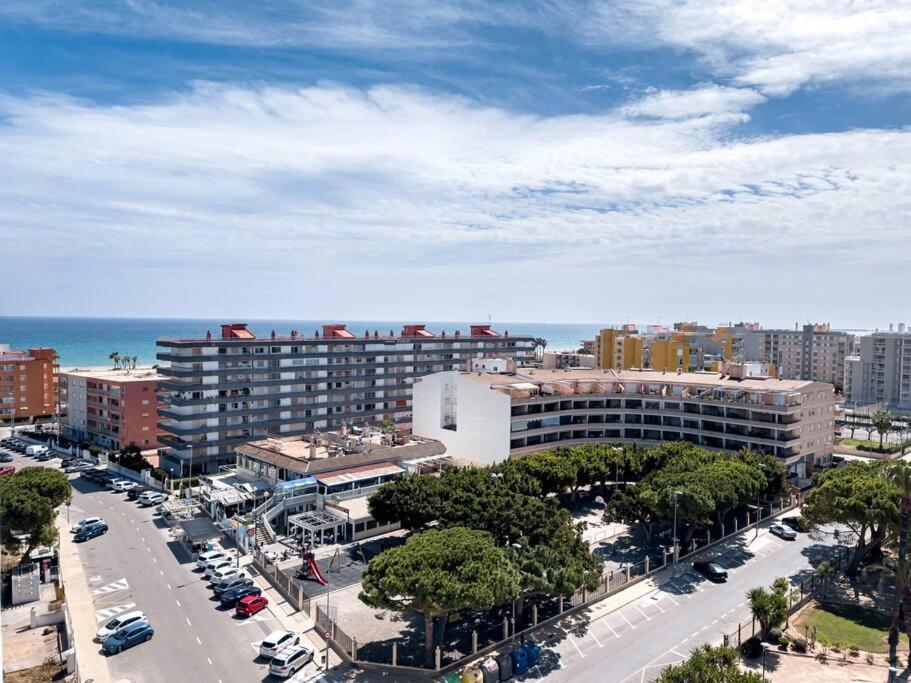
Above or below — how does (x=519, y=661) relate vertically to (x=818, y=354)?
below

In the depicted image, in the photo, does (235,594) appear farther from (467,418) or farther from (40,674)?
(467,418)

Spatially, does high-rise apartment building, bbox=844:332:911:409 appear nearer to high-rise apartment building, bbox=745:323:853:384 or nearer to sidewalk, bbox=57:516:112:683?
high-rise apartment building, bbox=745:323:853:384

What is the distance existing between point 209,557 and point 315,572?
10882 mm

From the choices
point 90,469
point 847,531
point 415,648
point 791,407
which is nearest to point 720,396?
point 791,407

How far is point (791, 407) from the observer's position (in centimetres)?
8444

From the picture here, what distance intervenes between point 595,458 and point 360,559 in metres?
30.5

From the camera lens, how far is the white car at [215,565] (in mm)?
56050

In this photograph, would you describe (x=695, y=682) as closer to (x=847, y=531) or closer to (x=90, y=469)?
(x=847, y=531)

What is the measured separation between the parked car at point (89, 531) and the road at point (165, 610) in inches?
34.0

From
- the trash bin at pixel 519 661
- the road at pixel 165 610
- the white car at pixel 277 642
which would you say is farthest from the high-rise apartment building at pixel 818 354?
the white car at pixel 277 642

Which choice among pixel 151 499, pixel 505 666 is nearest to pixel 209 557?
pixel 151 499

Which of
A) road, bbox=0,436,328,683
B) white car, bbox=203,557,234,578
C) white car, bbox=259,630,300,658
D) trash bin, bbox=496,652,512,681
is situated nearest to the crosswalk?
road, bbox=0,436,328,683

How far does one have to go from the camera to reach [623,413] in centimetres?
9444

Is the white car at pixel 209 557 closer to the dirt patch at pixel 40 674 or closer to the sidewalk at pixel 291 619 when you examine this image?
the sidewalk at pixel 291 619
